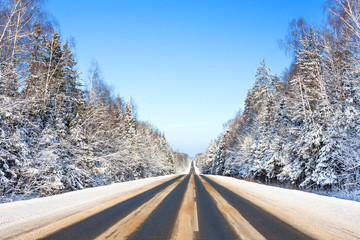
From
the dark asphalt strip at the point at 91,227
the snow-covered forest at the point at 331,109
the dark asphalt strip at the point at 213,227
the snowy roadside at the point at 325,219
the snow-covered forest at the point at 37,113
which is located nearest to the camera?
the dark asphalt strip at the point at 91,227

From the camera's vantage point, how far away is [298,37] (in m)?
15.0

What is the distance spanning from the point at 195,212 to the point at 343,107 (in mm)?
13050

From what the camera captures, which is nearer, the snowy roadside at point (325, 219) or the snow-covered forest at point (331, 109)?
the snowy roadside at point (325, 219)

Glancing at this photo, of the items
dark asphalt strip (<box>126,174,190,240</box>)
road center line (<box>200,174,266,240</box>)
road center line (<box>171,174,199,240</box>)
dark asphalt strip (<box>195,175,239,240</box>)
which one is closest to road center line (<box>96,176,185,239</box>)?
dark asphalt strip (<box>126,174,190,240</box>)

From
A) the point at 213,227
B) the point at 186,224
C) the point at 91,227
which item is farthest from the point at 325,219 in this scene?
the point at 91,227

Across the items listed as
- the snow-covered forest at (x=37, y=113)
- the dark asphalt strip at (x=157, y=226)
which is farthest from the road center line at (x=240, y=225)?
the snow-covered forest at (x=37, y=113)

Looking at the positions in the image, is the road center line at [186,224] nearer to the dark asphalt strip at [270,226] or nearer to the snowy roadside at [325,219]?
the dark asphalt strip at [270,226]

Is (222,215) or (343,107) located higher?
(343,107)

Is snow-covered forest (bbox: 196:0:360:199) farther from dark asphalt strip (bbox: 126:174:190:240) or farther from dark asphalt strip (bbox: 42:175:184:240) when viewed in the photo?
dark asphalt strip (bbox: 42:175:184:240)

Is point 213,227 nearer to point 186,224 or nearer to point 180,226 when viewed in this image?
point 186,224

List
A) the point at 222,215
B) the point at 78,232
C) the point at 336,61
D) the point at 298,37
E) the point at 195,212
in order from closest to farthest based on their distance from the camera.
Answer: the point at 78,232 < the point at 222,215 < the point at 195,212 < the point at 336,61 < the point at 298,37

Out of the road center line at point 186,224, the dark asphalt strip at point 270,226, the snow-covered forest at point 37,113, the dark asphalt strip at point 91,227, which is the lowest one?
the dark asphalt strip at point 91,227

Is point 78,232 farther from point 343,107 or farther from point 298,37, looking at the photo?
point 298,37

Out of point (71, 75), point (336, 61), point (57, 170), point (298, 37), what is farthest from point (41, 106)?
point (336, 61)
